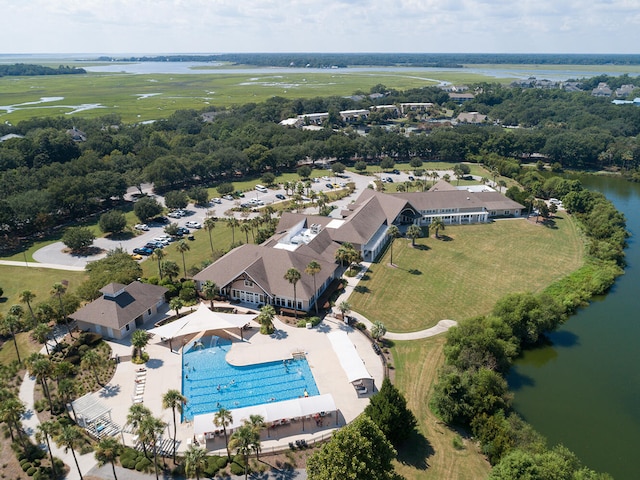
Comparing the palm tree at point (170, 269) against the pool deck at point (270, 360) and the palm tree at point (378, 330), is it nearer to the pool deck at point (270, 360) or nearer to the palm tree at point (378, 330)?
the pool deck at point (270, 360)

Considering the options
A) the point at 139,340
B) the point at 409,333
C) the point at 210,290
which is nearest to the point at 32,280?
the point at 210,290

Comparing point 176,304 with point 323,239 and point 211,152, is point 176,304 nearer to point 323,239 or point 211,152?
point 323,239

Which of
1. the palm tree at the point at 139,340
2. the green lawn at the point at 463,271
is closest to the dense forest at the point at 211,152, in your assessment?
the green lawn at the point at 463,271

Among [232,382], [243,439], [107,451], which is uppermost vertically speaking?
[243,439]

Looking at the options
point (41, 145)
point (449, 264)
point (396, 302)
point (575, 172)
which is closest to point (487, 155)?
point (575, 172)

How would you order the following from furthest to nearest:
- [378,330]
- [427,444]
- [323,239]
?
[323,239] < [378,330] < [427,444]

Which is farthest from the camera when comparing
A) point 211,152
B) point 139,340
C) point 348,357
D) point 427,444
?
point 211,152
